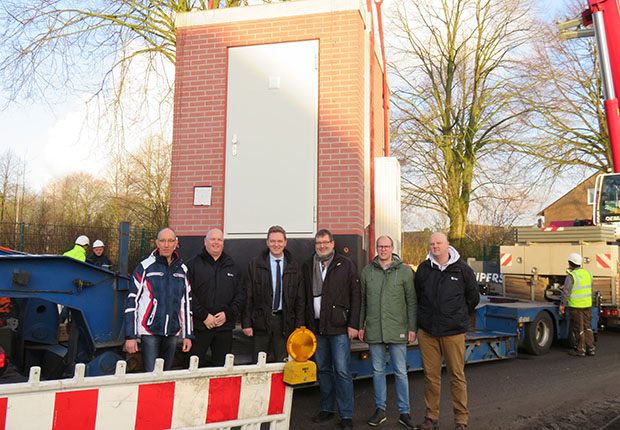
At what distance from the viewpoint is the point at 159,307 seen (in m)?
4.24

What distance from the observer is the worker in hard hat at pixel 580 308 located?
888 centimetres

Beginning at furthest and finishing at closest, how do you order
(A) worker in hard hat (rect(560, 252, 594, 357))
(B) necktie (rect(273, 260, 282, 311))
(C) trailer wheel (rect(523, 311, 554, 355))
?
(A) worker in hard hat (rect(560, 252, 594, 357))
(C) trailer wheel (rect(523, 311, 554, 355))
(B) necktie (rect(273, 260, 282, 311))

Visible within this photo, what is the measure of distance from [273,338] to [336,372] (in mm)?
669

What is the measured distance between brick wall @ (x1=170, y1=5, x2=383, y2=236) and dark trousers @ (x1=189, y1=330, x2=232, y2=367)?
6.85ft

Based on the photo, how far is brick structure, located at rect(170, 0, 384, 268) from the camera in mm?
6328

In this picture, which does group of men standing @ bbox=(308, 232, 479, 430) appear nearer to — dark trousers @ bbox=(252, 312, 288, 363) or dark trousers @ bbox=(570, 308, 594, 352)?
dark trousers @ bbox=(252, 312, 288, 363)

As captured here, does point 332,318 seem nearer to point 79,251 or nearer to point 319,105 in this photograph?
point 319,105

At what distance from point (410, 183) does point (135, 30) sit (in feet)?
47.4

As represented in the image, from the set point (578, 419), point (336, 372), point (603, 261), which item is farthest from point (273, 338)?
point (603, 261)

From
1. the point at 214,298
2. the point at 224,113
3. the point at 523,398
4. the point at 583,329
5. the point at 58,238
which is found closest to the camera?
the point at 214,298

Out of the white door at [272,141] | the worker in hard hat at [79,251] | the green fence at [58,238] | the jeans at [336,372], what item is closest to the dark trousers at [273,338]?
the jeans at [336,372]

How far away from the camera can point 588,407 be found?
578cm

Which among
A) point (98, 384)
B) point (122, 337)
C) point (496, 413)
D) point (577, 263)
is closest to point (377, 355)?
point (496, 413)

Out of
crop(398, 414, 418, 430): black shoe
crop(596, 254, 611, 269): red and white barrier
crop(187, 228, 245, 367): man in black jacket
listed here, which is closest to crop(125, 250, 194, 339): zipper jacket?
crop(187, 228, 245, 367): man in black jacket
